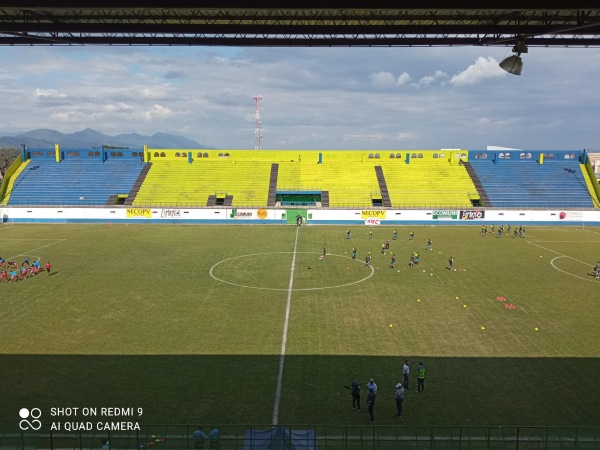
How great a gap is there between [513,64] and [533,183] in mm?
62800

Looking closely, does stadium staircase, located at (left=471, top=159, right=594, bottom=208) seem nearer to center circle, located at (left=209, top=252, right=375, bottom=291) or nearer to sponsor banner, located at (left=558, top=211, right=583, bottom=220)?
sponsor banner, located at (left=558, top=211, right=583, bottom=220)

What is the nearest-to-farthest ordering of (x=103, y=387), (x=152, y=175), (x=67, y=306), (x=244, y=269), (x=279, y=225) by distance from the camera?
(x=103, y=387) < (x=67, y=306) < (x=244, y=269) < (x=279, y=225) < (x=152, y=175)

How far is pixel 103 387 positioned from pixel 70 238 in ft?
125

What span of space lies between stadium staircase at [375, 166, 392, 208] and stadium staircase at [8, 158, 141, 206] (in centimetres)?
4050

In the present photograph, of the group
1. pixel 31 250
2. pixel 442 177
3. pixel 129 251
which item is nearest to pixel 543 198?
pixel 442 177

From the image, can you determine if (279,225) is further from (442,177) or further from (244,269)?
(442,177)

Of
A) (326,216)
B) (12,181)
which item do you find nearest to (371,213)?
(326,216)

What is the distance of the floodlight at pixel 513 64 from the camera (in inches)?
595

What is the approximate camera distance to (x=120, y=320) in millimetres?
23734

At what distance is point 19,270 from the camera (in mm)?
33531

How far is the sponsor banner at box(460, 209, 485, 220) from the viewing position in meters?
62.3

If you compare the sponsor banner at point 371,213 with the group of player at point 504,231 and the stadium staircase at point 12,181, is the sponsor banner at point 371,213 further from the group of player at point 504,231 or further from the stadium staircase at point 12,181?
the stadium staircase at point 12,181

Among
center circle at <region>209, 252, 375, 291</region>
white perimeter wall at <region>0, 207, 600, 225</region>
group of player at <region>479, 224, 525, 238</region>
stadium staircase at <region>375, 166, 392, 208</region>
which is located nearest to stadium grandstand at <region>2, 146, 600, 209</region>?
stadium staircase at <region>375, 166, 392, 208</region>
